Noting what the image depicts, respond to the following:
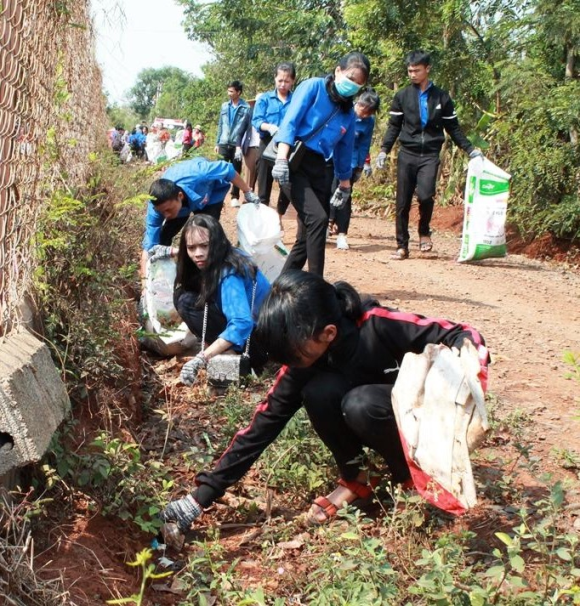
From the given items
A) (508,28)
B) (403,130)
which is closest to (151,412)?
(403,130)

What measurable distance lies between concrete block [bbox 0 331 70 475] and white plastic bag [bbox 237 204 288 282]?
3.19 meters

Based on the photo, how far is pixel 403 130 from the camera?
7.73 meters

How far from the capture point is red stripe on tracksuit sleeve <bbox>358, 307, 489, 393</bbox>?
2539mm

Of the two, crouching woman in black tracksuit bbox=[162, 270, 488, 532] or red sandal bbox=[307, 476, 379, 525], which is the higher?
crouching woman in black tracksuit bbox=[162, 270, 488, 532]

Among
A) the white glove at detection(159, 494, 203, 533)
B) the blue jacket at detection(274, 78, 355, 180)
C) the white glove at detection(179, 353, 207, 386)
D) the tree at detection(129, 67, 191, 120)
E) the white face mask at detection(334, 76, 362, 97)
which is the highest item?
the tree at detection(129, 67, 191, 120)

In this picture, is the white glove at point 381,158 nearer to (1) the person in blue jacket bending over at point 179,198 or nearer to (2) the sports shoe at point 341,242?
(2) the sports shoe at point 341,242

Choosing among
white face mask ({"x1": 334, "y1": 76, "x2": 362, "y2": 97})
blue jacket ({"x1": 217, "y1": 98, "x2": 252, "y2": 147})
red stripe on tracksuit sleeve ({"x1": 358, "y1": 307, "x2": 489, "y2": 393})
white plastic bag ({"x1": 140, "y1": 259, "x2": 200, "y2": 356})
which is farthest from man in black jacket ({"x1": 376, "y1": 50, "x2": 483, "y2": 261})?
red stripe on tracksuit sleeve ({"x1": 358, "y1": 307, "x2": 489, "y2": 393})

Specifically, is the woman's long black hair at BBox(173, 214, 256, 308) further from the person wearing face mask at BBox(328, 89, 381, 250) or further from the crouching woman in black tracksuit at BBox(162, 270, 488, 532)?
the person wearing face mask at BBox(328, 89, 381, 250)

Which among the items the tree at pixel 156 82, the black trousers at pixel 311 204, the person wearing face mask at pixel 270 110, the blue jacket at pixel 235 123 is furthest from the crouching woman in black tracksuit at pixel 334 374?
the tree at pixel 156 82

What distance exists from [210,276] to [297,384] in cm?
159

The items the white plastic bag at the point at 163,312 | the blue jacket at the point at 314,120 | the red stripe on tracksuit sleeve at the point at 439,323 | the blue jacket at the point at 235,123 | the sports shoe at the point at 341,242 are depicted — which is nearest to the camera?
the red stripe on tracksuit sleeve at the point at 439,323

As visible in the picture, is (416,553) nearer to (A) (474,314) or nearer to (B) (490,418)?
(B) (490,418)

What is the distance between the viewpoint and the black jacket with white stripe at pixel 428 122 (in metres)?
7.42

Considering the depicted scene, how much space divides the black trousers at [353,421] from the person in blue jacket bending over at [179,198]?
2527 mm
